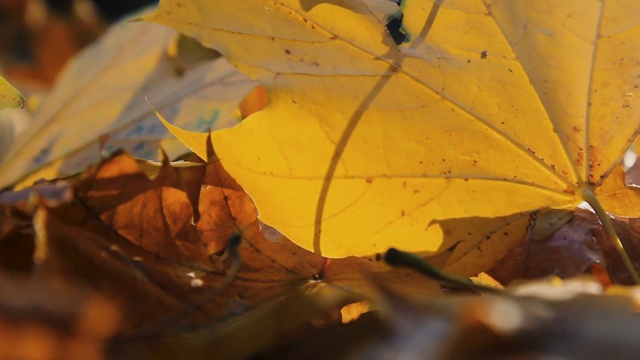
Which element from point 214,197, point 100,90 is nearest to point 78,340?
point 214,197

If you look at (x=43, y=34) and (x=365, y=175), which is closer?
(x=365, y=175)

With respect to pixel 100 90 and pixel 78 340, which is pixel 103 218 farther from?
pixel 100 90

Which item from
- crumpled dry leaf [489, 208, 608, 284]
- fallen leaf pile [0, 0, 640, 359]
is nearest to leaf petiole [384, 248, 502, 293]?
fallen leaf pile [0, 0, 640, 359]

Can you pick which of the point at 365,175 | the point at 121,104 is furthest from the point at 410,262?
the point at 121,104

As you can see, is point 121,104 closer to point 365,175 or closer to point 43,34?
point 365,175

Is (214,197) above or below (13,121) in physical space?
below

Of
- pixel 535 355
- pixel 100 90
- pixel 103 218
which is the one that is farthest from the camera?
pixel 100 90
